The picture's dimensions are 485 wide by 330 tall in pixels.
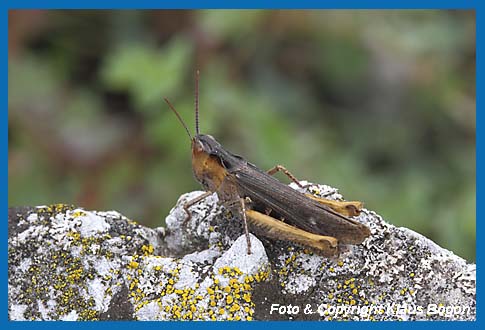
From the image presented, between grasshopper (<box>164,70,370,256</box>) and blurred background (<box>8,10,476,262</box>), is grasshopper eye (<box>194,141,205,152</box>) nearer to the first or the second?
grasshopper (<box>164,70,370,256</box>)

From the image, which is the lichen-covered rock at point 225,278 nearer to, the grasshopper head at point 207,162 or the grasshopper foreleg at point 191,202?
the grasshopper foreleg at point 191,202

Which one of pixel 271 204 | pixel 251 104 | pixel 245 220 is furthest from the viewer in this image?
pixel 251 104

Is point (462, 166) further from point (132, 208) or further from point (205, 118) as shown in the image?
point (132, 208)

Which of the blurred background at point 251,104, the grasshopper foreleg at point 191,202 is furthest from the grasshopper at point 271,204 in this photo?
the blurred background at point 251,104

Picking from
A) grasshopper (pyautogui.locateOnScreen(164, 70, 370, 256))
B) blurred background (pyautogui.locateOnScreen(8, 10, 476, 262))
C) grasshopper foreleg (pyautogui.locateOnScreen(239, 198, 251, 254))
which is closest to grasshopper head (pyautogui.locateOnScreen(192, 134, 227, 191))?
grasshopper (pyautogui.locateOnScreen(164, 70, 370, 256))

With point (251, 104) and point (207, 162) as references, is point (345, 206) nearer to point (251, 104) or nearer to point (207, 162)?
point (207, 162)

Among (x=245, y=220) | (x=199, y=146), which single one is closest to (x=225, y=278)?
(x=245, y=220)

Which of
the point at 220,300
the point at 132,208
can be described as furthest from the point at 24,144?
the point at 220,300
